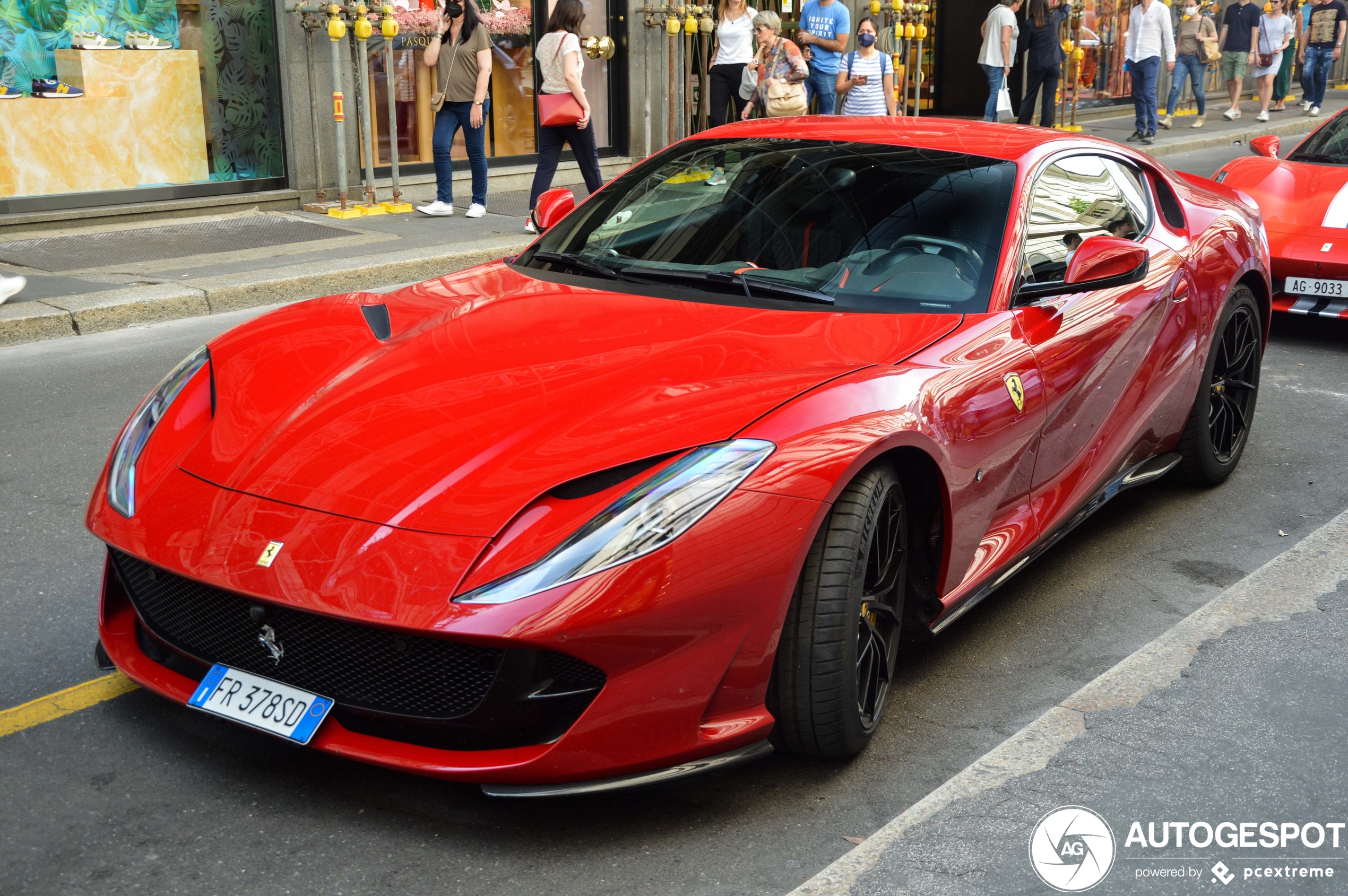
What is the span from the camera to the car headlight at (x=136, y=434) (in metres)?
3.07

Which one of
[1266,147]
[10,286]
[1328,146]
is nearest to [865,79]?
[1266,147]

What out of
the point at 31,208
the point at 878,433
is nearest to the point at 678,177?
the point at 878,433

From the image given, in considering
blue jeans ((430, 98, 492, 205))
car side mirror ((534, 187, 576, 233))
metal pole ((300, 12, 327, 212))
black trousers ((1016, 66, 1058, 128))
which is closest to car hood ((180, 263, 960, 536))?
car side mirror ((534, 187, 576, 233))

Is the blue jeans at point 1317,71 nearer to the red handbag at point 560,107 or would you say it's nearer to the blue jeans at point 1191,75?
the blue jeans at point 1191,75

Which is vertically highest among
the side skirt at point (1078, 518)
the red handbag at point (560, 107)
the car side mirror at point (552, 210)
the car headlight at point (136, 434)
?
the red handbag at point (560, 107)

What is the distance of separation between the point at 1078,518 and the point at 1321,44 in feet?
74.7

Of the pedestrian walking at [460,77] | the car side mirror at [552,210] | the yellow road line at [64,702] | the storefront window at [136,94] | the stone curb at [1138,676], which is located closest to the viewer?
the stone curb at [1138,676]

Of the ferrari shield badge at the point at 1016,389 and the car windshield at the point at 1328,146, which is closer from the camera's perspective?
the ferrari shield badge at the point at 1016,389

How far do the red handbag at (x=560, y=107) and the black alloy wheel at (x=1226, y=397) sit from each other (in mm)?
6643

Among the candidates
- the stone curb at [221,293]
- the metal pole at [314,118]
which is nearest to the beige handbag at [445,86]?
the metal pole at [314,118]

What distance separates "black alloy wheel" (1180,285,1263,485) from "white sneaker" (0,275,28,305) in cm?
642

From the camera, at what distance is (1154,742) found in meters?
3.23

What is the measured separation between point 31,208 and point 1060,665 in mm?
9551

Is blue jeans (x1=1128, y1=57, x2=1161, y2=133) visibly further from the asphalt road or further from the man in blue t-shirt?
the asphalt road
